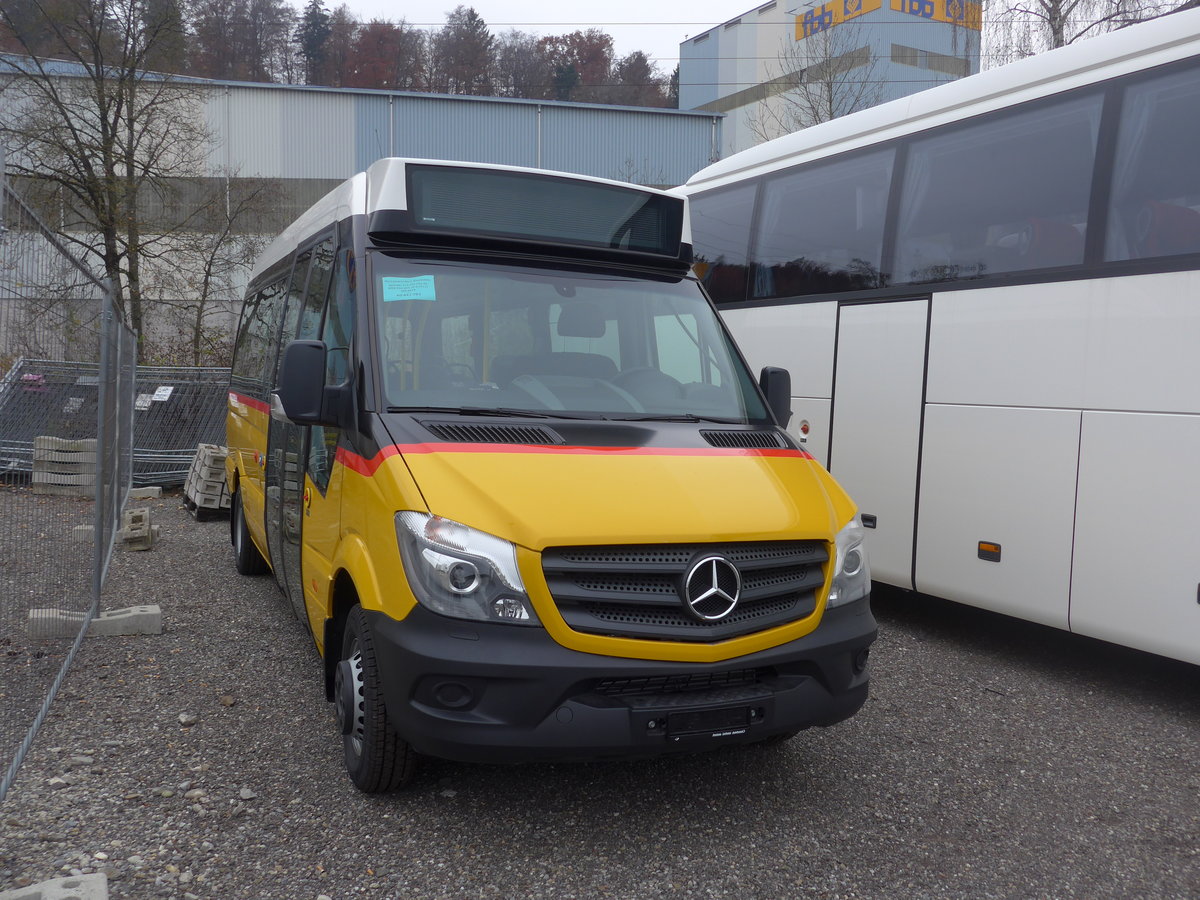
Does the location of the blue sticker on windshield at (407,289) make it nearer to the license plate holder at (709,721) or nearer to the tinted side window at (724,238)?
the license plate holder at (709,721)

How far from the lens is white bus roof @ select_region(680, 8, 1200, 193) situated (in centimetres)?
520

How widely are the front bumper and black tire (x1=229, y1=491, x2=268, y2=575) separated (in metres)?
4.59

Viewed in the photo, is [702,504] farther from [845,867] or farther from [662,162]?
[662,162]

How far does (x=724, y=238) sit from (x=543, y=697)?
5886mm

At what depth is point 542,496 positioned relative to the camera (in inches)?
139

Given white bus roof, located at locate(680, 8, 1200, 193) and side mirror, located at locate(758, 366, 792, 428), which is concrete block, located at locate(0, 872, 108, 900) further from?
white bus roof, located at locate(680, 8, 1200, 193)

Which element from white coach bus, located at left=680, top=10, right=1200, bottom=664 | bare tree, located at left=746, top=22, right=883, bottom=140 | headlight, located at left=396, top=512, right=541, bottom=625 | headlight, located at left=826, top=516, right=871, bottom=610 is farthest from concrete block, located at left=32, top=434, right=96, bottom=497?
bare tree, located at left=746, top=22, right=883, bottom=140

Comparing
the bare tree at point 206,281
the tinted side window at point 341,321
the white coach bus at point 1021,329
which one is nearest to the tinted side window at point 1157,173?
the white coach bus at point 1021,329

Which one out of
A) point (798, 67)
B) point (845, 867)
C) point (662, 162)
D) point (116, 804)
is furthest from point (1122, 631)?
point (662, 162)

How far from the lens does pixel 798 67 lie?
73.3 ft

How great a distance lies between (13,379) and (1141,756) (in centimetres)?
502

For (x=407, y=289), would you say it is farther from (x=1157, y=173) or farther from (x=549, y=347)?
(x=1157, y=173)

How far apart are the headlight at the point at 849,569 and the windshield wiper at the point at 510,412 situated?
1.10 m

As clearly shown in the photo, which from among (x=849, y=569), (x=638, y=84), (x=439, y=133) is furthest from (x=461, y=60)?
(x=849, y=569)
